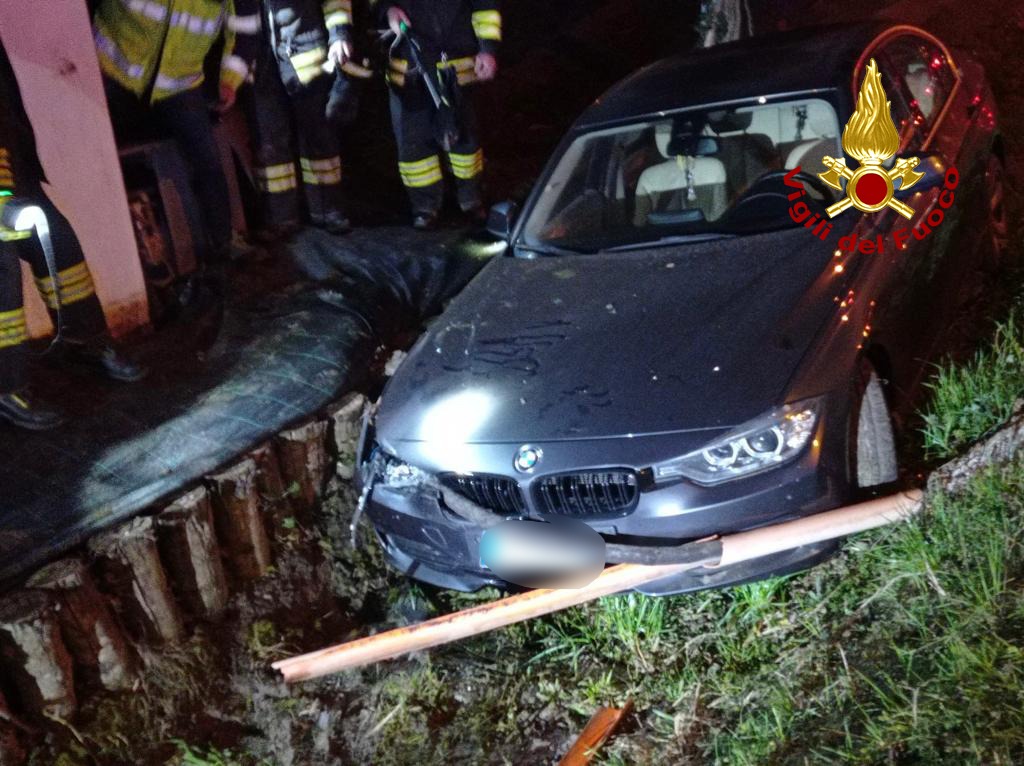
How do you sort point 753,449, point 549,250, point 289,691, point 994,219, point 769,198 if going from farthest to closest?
1. point 994,219
2. point 549,250
3. point 769,198
4. point 289,691
5. point 753,449

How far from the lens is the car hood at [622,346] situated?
2.76m

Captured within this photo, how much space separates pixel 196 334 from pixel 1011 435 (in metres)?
3.29

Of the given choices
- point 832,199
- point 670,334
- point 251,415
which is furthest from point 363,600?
point 832,199

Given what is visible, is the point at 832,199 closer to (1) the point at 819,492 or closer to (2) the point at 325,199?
(1) the point at 819,492

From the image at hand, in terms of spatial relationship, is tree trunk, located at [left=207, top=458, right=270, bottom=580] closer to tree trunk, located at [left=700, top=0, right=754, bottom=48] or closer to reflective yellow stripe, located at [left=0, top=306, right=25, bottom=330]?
reflective yellow stripe, located at [left=0, top=306, right=25, bottom=330]

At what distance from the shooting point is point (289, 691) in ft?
10.8

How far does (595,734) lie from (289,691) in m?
1.07

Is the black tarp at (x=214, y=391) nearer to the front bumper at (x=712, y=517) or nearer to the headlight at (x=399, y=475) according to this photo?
the headlight at (x=399, y=475)

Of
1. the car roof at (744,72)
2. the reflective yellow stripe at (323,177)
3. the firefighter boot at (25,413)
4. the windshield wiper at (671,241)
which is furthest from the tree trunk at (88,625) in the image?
the reflective yellow stripe at (323,177)

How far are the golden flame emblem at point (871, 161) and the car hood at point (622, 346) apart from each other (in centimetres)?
31

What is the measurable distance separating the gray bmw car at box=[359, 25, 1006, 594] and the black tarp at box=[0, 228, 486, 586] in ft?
2.34

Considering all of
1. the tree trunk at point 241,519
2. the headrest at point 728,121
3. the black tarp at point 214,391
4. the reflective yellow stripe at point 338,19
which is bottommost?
the tree trunk at point 241,519

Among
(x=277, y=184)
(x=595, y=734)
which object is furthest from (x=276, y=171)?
(x=595, y=734)

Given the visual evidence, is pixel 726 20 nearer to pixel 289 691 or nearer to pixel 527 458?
pixel 527 458
